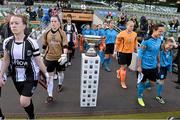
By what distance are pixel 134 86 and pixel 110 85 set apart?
657mm

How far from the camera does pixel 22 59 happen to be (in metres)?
5.26

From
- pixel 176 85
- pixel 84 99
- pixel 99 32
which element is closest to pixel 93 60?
pixel 84 99

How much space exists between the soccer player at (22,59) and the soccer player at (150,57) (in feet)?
9.02

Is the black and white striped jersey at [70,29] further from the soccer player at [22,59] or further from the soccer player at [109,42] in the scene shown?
the soccer player at [22,59]

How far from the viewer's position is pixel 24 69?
5340 millimetres

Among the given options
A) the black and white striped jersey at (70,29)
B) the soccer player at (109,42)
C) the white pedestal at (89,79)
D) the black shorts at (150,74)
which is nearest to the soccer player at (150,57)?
the black shorts at (150,74)

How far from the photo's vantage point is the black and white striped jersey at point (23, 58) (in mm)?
5223

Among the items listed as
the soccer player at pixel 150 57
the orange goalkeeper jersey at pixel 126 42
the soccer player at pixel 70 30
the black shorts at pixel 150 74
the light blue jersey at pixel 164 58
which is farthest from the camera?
the soccer player at pixel 70 30

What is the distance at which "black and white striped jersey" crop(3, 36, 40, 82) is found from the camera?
17.1 ft

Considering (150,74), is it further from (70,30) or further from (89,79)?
(70,30)

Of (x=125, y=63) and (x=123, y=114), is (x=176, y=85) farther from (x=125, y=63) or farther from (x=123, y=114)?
(x=123, y=114)

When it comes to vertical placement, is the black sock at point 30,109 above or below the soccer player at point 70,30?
below

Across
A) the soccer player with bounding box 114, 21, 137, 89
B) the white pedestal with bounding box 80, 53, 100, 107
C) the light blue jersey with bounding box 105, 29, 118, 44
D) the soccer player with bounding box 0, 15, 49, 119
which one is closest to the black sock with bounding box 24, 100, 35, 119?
the soccer player with bounding box 0, 15, 49, 119

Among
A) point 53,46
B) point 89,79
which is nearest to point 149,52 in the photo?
point 89,79
